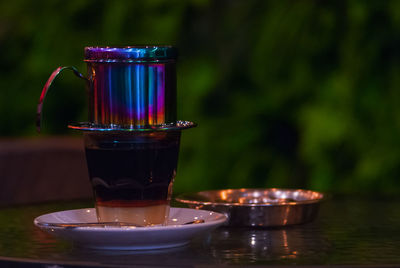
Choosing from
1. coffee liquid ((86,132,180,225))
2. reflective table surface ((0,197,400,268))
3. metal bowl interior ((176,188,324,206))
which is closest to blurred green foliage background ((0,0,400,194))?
metal bowl interior ((176,188,324,206))

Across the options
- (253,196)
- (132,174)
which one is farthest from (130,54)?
(253,196)

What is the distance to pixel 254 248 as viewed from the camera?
37.7 inches

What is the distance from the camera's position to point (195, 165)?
2709 millimetres

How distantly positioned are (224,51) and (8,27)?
32.8 inches

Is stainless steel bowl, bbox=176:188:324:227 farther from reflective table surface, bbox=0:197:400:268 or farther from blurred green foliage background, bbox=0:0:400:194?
blurred green foliage background, bbox=0:0:400:194

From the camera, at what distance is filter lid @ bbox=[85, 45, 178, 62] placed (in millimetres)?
989

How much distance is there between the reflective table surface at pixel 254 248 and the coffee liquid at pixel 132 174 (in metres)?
0.07

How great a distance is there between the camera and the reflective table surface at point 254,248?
86 centimetres

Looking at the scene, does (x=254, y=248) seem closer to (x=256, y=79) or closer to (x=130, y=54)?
(x=130, y=54)

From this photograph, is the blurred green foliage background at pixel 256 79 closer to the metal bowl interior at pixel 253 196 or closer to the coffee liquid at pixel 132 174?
the metal bowl interior at pixel 253 196

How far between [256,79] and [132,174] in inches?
65.7

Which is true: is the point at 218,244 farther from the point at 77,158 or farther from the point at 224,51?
the point at 224,51

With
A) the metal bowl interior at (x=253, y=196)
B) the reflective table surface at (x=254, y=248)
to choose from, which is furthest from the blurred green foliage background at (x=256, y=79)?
the reflective table surface at (x=254, y=248)

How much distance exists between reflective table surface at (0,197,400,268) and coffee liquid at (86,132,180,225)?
69 mm
